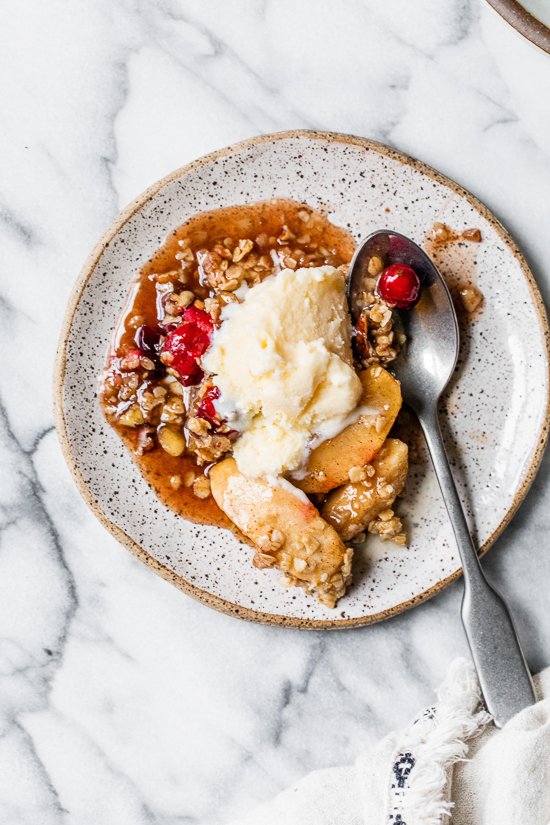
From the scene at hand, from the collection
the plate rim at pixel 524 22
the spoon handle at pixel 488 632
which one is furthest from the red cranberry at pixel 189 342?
the plate rim at pixel 524 22

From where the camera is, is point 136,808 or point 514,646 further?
point 136,808

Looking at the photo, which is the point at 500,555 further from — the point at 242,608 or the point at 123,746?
the point at 123,746

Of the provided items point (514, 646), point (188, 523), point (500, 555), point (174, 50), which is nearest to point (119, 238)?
point (174, 50)

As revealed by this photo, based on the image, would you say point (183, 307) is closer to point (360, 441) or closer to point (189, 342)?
point (189, 342)

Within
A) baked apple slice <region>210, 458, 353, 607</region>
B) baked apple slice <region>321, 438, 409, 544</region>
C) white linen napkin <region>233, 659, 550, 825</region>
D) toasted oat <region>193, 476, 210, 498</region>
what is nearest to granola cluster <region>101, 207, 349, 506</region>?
toasted oat <region>193, 476, 210, 498</region>

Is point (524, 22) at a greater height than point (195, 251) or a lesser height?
greater

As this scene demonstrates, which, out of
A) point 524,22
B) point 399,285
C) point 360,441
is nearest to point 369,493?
point 360,441
